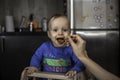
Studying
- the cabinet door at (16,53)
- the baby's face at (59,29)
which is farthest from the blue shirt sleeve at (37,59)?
the cabinet door at (16,53)

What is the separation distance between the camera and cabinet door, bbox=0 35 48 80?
10.6ft

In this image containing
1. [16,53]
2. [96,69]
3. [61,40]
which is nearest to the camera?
[96,69]

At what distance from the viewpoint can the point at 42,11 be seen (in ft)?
12.1

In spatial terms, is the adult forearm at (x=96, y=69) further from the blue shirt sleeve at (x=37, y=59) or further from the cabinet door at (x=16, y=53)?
the cabinet door at (x=16, y=53)

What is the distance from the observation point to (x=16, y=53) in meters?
3.24

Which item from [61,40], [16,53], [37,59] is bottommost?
[16,53]

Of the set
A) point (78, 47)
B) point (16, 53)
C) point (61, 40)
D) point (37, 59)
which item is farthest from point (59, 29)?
point (16, 53)

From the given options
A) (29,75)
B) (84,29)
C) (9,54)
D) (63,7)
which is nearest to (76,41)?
(29,75)

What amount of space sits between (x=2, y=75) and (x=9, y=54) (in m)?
0.30

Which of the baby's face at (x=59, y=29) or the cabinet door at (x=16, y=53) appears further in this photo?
the cabinet door at (x=16, y=53)

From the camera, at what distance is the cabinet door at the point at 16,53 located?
3219 millimetres

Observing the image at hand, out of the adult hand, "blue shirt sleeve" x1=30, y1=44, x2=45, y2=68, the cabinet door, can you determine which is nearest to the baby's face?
"blue shirt sleeve" x1=30, y1=44, x2=45, y2=68

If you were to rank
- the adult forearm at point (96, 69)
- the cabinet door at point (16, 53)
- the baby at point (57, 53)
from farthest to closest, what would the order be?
1. the cabinet door at point (16, 53)
2. the baby at point (57, 53)
3. the adult forearm at point (96, 69)

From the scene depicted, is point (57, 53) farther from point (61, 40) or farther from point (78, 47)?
point (78, 47)
